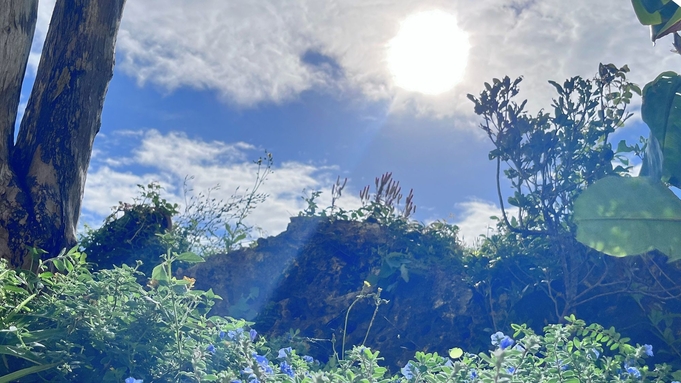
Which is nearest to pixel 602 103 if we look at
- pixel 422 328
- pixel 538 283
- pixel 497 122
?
pixel 497 122

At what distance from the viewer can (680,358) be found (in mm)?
3117

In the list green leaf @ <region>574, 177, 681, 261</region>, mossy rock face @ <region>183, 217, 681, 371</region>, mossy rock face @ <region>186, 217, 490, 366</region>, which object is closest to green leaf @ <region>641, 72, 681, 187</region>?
green leaf @ <region>574, 177, 681, 261</region>

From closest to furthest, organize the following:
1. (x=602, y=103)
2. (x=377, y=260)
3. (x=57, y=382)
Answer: (x=57, y=382) < (x=602, y=103) < (x=377, y=260)

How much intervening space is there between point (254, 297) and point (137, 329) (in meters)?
2.19

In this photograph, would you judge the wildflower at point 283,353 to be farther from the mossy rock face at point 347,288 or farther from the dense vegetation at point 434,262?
the mossy rock face at point 347,288

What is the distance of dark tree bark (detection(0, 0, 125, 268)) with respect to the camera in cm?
341

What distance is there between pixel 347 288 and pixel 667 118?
2361 millimetres

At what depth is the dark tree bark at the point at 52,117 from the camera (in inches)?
134

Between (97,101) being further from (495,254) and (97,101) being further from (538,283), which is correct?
(538,283)

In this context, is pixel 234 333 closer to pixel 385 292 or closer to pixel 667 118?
pixel 385 292

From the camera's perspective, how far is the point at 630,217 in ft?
8.87

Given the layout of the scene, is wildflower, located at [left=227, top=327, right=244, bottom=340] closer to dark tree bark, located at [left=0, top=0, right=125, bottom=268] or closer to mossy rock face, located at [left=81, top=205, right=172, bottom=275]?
dark tree bark, located at [left=0, top=0, right=125, bottom=268]

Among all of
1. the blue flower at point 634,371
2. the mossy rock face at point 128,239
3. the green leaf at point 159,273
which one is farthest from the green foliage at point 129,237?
the blue flower at point 634,371

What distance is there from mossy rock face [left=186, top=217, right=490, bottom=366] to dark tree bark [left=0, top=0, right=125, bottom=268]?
1.13m
